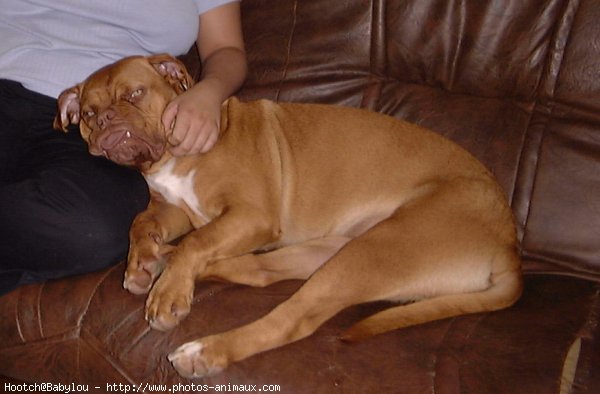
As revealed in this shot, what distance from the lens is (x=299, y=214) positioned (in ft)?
8.07

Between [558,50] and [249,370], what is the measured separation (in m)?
1.55

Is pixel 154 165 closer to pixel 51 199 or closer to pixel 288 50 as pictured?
pixel 51 199

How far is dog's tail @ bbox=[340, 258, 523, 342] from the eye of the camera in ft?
6.19

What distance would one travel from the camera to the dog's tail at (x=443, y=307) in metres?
1.89

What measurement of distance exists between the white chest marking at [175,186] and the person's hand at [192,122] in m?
0.10

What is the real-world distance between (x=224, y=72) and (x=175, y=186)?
460mm

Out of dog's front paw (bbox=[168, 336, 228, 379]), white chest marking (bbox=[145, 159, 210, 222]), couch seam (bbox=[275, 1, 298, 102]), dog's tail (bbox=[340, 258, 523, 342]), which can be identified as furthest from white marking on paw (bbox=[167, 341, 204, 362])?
couch seam (bbox=[275, 1, 298, 102])

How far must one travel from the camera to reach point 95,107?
7.39 ft

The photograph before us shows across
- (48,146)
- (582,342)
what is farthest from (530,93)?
(48,146)

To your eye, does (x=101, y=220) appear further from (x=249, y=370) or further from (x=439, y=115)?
(x=439, y=115)

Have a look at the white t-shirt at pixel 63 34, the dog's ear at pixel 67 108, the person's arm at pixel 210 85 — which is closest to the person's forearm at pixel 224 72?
the person's arm at pixel 210 85

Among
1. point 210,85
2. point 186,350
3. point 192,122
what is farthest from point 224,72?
point 186,350

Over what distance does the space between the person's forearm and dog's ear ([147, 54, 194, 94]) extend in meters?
0.06

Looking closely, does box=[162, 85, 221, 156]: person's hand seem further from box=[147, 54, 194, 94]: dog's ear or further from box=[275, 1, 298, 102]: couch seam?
box=[275, 1, 298, 102]: couch seam
